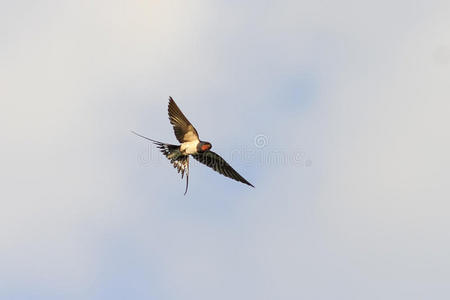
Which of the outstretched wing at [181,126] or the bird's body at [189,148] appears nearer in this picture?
the bird's body at [189,148]

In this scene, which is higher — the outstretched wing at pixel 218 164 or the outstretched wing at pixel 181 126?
the outstretched wing at pixel 181 126

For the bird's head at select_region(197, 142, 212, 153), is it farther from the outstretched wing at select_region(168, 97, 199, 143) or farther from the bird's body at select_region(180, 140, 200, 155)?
the outstretched wing at select_region(168, 97, 199, 143)

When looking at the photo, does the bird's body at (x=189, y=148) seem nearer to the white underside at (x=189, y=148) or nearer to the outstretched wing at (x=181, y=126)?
the white underside at (x=189, y=148)

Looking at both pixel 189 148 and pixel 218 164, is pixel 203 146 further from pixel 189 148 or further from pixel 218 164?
pixel 218 164

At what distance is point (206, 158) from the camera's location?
828 inches

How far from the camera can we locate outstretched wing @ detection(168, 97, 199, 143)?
801 inches

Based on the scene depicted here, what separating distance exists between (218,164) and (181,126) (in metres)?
1.79

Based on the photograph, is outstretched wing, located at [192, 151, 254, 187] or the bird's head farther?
outstretched wing, located at [192, 151, 254, 187]

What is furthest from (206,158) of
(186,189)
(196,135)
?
(186,189)

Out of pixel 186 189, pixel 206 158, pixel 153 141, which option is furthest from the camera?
pixel 206 158

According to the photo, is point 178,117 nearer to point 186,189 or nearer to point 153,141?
point 153,141

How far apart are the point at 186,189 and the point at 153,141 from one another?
2.93 meters

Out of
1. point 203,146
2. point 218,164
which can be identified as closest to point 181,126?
point 203,146

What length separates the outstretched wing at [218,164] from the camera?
20.9 m
